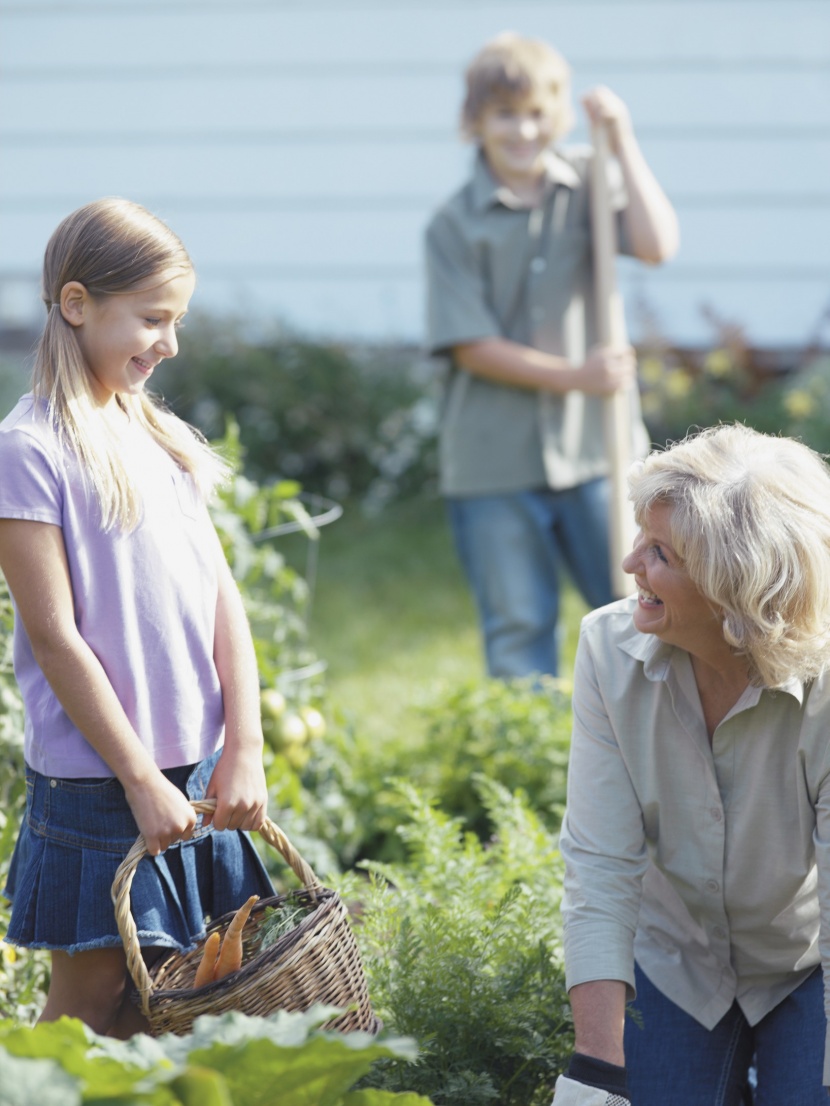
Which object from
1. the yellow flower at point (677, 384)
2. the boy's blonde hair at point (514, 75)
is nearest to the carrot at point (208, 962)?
the boy's blonde hair at point (514, 75)

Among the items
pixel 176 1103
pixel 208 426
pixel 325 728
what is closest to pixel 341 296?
pixel 208 426

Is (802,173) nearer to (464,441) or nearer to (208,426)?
(208,426)

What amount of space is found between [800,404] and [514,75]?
326 centimetres

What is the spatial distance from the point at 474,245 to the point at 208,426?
11.7 feet

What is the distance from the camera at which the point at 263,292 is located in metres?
7.82

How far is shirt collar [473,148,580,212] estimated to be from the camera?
3691 mm

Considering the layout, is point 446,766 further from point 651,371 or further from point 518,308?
point 651,371

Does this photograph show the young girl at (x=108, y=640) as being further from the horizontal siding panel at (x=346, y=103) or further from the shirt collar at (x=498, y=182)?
the horizontal siding panel at (x=346, y=103)

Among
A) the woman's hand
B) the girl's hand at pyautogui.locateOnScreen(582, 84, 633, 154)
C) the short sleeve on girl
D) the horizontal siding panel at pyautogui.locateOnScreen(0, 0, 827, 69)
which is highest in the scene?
the horizontal siding panel at pyautogui.locateOnScreen(0, 0, 827, 69)

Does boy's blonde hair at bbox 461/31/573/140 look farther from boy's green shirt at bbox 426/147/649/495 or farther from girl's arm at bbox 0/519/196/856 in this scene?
girl's arm at bbox 0/519/196/856

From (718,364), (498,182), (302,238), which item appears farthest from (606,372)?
(302,238)

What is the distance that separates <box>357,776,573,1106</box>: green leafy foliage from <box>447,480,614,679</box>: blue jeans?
149 centimetres

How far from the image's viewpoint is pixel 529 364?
3.65m

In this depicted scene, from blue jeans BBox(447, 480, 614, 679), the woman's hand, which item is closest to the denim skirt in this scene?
blue jeans BBox(447, 480, 614, 679)
